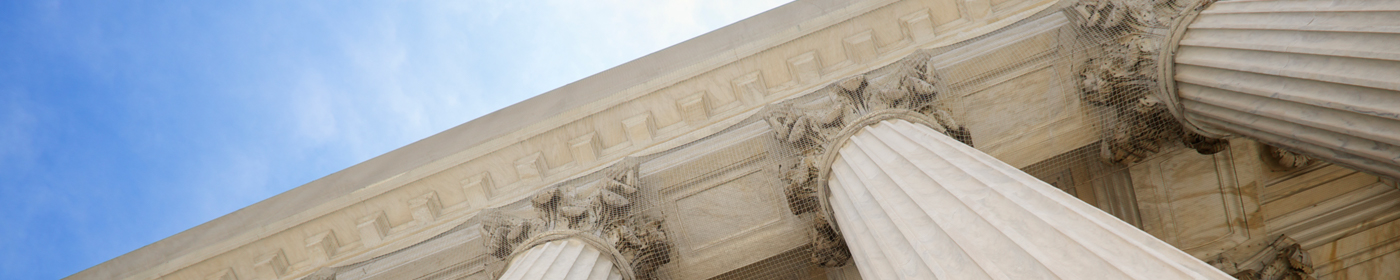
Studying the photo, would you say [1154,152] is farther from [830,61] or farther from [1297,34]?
[830,61]

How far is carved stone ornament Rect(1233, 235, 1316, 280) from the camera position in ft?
23.9

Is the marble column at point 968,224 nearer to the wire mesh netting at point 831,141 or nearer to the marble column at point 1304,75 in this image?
the wire mesh netting at point 831,141

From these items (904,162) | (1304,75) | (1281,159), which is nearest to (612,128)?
(904,162)

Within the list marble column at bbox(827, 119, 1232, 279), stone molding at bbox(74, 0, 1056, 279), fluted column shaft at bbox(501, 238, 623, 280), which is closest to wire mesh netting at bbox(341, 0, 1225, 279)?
fluted column shaft at bbox(501, 238, 623, 280)

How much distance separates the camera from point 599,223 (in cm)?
688

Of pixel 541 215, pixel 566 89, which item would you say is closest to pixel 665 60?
pixel 566 89

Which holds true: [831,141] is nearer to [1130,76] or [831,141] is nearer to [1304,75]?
[1130,76]

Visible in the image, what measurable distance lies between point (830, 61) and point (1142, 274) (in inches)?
264

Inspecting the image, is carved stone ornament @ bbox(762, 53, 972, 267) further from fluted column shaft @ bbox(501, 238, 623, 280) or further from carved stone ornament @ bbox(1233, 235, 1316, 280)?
carved stone ornament @ bbox(1233, 235, 1316, 280)

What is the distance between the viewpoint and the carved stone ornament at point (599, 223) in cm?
680

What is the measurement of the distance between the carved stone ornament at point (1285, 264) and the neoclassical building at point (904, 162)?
3 centimetres

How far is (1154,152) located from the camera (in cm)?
768

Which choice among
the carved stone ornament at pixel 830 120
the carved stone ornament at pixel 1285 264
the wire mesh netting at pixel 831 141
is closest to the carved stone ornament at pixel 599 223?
the wire mesh netting at pixel 831 141

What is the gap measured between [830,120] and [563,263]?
3100mm
